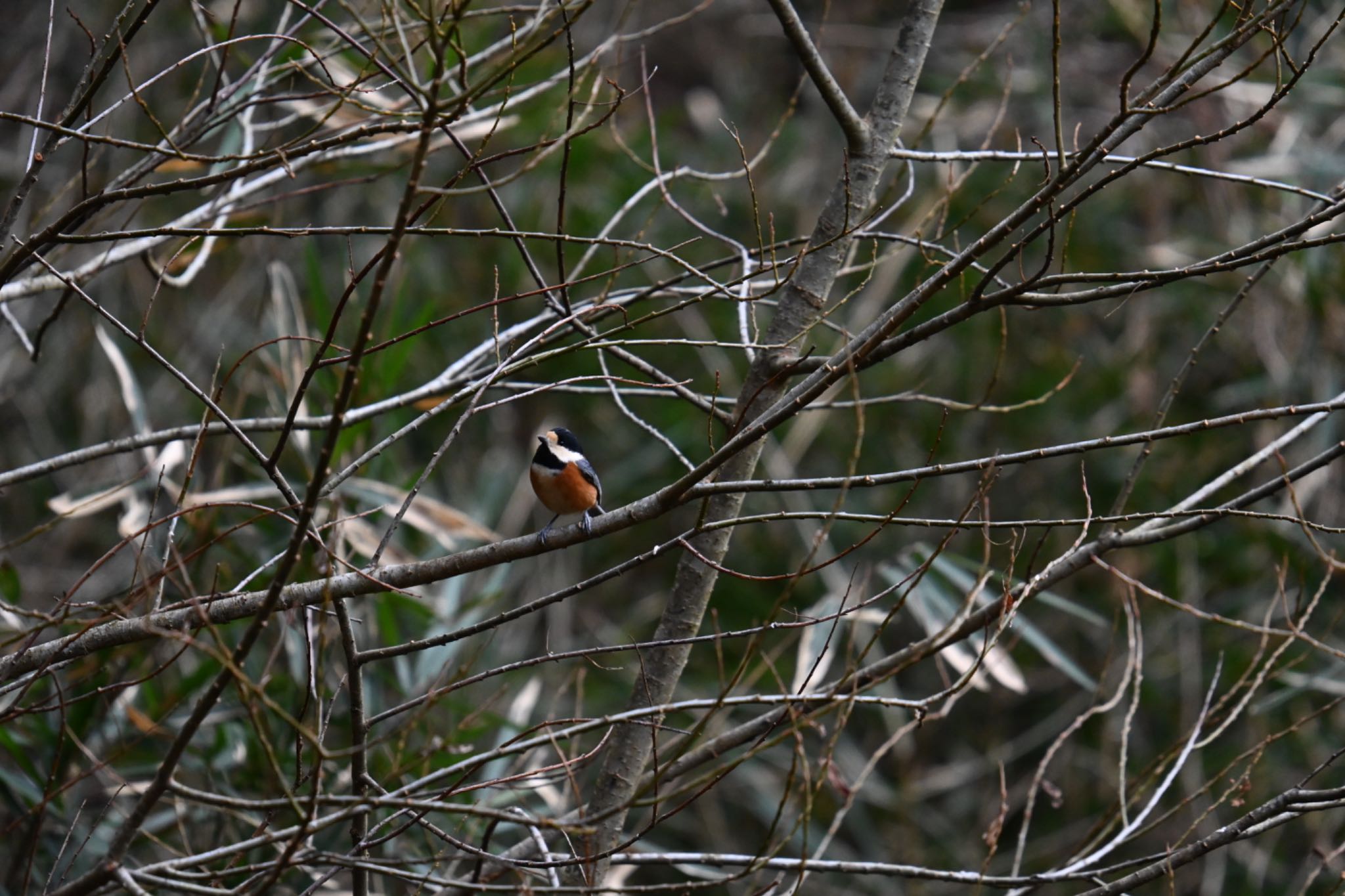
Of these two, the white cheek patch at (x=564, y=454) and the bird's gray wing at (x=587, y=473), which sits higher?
the white cheek patch at (x=564, y=454)

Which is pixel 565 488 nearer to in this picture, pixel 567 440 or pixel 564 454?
pixel 564 454

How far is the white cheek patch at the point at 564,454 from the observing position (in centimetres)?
325

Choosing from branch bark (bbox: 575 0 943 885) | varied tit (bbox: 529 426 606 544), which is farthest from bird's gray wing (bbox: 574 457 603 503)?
branch bark (bbox: 575 0 943 885)

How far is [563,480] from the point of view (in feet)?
10.4

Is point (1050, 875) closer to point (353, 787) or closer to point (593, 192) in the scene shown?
point (353, 787)

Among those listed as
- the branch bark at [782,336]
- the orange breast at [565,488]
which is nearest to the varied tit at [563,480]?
the orange breast at [565,488]

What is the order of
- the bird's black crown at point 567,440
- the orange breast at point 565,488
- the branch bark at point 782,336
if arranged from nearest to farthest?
the branch bark at point 782,336, the orange breast at point 565,488, the bird's black crown at point 567,440

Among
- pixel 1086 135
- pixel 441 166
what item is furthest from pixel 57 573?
pixel 1086 135

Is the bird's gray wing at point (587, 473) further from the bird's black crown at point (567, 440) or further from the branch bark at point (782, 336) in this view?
the branch bark at point (782, 336)

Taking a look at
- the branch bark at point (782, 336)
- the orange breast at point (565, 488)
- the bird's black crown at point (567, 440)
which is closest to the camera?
the branch bark at point (782, 336)

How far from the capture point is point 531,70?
4.75 meters

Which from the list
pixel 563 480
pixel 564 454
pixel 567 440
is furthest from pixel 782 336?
pixel 567 440

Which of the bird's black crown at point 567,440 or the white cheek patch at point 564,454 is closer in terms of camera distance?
the white cheek patch at point 564,454

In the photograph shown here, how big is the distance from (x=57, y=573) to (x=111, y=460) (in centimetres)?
62
